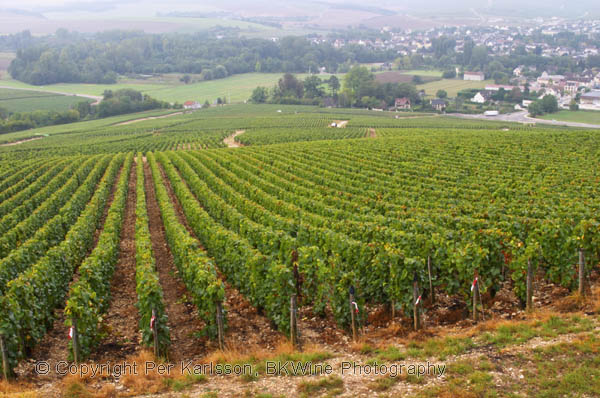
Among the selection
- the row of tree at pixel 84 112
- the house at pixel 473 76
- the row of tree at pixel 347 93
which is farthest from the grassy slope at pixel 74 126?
the house at pixel 473 76

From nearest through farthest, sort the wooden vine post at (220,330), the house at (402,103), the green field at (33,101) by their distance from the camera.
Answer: the wooden vine post at (220,330) < the green field at (33,101) < the house at (402,103)

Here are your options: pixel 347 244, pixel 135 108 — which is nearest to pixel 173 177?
pixel 347 244

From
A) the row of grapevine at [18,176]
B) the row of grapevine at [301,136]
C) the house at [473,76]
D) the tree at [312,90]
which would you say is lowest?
the row of grapevine at [18,176]

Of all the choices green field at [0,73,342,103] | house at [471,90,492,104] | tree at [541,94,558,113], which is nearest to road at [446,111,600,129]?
tree at [541,94,558,113]

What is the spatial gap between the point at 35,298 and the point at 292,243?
25.6 feet

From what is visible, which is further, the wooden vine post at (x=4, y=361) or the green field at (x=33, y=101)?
the green field at (x=33, y=101)

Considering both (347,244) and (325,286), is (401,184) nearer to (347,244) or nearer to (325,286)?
(347,244)

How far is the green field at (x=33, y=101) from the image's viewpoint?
132 metres

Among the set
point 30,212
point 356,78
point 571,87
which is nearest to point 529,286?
point 30,212

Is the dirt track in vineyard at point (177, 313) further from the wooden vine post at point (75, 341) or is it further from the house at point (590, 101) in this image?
the house at point (590, 101)

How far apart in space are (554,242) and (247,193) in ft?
63.1

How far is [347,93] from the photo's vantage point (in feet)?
470

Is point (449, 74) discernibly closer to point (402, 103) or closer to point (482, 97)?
point (482, 97)

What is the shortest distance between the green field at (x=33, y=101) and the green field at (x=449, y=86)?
108 metres
